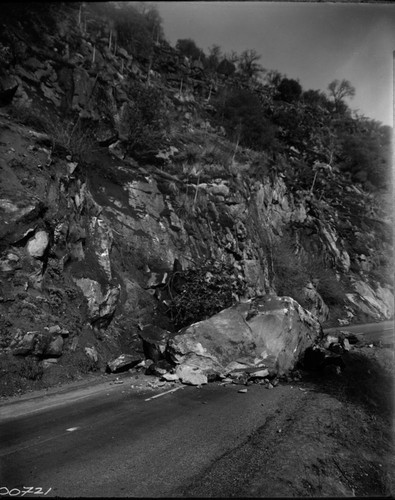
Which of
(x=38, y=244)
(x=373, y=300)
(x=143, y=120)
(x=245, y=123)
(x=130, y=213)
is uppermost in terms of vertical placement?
(x=245, y=123)

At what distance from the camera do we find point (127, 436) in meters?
4.52

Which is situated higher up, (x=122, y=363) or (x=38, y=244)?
(x=38, y=244)

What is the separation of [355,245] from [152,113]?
868 inches

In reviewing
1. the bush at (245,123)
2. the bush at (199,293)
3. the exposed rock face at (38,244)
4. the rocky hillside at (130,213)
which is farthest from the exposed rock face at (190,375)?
the bush at (245,123)

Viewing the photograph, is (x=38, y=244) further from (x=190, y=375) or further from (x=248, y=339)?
(x=248, y=339)

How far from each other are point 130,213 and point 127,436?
10.4m

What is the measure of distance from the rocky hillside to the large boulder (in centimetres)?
169

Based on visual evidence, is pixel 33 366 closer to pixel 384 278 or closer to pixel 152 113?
pixel 152 113

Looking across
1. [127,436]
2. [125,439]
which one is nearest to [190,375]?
[127,436]

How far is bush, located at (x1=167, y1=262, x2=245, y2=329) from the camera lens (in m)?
10.9

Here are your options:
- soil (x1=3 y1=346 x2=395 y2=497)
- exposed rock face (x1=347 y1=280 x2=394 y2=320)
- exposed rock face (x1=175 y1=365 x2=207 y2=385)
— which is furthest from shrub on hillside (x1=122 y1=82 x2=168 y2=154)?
exposed rock face (x1=347 y1=280 x2=394 y2=320)

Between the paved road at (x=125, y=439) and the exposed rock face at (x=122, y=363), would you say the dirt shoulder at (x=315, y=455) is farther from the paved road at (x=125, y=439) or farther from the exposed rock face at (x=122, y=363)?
the exposed rock face at (x=122, y=363)

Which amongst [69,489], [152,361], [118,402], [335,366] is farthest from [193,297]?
[69,489]

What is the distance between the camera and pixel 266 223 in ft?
78.1
